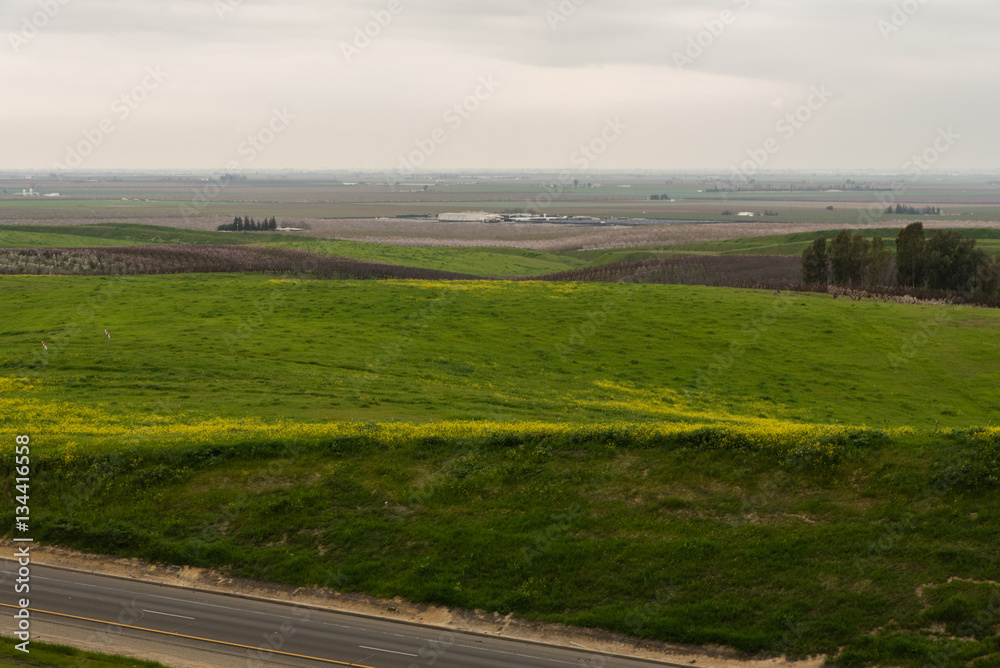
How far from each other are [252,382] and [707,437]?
1190 inches

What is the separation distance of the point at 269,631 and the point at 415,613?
536 cm

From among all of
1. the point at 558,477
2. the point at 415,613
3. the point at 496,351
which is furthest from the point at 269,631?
the point at 496,351

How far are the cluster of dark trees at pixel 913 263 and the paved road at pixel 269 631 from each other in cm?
8212

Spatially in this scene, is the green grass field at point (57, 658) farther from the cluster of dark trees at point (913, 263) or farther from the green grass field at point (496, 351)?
the cluster of dark trees at point (913, 263)

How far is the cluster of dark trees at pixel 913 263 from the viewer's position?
316 ft

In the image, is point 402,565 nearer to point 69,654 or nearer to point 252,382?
point 69,654

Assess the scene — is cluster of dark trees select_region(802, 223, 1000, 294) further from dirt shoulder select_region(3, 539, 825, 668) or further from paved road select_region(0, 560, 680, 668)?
paved road select_region(0, 560, 680, 668)

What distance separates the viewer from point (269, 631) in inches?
1137

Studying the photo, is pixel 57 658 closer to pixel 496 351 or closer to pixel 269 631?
pixel 269 631

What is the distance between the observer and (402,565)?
106 ft

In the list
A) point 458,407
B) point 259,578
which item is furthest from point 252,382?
point 259,578

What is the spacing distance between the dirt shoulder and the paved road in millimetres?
459

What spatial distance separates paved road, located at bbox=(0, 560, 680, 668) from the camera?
89.1 ft

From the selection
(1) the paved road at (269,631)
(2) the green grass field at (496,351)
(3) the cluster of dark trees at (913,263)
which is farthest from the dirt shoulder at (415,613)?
(3) the cluster of dark trees at (913,263)
